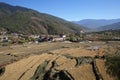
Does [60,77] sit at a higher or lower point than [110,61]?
lower

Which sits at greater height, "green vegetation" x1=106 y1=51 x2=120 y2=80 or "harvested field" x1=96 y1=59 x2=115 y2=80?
"green vegetation" x1=106 y1=51 x2=120 y2=80

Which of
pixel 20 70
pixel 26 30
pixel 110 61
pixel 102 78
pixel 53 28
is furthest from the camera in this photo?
pixel 53 28

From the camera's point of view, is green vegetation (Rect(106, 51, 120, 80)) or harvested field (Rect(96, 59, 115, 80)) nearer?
green vegetation (Rect(106, 51, 120, 80))

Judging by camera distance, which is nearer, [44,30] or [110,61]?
[110,61]

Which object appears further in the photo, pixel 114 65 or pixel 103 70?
pixel 103 70

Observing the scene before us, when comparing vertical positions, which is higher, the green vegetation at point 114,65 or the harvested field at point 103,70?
the green vegetation at point 114,65

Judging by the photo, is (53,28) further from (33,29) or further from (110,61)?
(110,61)

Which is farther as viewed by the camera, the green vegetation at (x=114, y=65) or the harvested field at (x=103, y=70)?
the harvested field at (x=103, y=70)

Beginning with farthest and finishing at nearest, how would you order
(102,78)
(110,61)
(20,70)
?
1. (20,70)
2. (102,78)
3. (110,61)

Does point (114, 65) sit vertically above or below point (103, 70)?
above

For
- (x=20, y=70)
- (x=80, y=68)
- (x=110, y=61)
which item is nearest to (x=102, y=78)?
(x=80, y=68)
